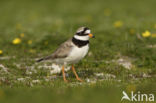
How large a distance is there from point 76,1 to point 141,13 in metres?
7.04

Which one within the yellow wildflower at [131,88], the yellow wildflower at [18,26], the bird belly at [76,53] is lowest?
the yellow wildflower at [131,88]

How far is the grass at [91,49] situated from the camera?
10961 millimetres

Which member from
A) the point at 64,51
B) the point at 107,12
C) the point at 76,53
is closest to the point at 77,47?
the point at 76,53

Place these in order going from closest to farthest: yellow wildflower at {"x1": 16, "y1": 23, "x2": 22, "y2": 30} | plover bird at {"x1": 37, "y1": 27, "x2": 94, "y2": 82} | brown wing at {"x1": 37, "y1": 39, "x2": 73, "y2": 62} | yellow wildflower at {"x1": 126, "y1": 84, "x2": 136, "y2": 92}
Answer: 1. yellow wildflower at {"x1": 126, "y1": 84, "x2": 136, "y2": 92}
2. plover bird at {"x1": 37, "y1": 27, "x2": 94, "y2": 82}
3. brown wing at {"x1": 37, "y1": 39, "x2": 73, "y2": 62}
4. yellow wildflower at {"x1": 16, "y1": 23, "x2": 22, "y2": 30}

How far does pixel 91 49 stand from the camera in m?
15.4

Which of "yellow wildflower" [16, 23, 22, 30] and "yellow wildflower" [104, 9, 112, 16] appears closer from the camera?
"yellow wildflower" [16, 23, 22, 30]

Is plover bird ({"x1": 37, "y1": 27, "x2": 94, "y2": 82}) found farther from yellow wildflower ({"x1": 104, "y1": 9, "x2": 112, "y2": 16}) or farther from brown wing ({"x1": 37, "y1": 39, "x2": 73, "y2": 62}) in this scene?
yellow wildflower ({"x1": 104, "y1": 9, "x2": 112, "y2": 16})

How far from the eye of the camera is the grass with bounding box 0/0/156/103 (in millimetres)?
10961

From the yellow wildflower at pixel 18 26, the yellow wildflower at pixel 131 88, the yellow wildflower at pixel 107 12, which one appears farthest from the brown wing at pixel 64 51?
the yellow wildflower at pixel 107 12

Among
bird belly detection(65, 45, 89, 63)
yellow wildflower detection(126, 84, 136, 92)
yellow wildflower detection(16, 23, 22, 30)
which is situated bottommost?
yellow wildflower detection(126, 84, 136, 92)

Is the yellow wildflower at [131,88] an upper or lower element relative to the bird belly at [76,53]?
lower

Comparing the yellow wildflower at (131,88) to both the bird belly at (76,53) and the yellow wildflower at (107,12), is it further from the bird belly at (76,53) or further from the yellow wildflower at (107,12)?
the yellow wildflower at (107,12)

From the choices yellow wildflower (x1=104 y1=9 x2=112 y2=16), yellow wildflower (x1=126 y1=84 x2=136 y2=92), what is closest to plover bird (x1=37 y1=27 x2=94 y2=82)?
yellow wildflower (x1=126 y1=84 x2=136 y2=92)

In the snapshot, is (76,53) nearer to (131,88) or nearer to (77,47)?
(77,47)
